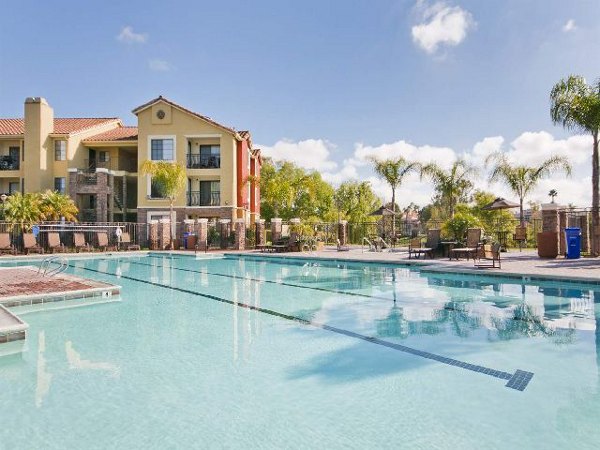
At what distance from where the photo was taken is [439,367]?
4.88 m

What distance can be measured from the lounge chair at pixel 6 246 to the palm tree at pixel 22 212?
1324 millimetres

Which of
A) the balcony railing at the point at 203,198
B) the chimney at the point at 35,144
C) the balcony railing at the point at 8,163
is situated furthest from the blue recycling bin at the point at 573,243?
the balcony railing at the point at 8,163

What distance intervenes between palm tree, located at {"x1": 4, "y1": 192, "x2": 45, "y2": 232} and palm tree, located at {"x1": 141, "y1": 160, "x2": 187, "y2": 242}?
6.35 meters

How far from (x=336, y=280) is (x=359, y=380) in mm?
7923

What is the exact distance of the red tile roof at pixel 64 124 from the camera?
2959 centimetres

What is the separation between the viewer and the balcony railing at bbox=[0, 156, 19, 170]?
29.3 m

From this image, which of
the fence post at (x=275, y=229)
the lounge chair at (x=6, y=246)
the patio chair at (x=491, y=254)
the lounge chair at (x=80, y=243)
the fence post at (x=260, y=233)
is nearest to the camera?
the patio chair at (x=491, y=254)

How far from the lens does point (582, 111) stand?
1554 centimetres

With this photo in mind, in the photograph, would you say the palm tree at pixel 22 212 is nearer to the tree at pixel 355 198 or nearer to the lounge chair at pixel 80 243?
the lounge chair at pixel 80 243

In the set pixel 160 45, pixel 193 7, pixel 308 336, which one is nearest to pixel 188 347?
pixel 308 336

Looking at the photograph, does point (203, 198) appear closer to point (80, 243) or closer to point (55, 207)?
point (80, 243)

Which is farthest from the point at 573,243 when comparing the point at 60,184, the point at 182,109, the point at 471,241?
the point at 60,184

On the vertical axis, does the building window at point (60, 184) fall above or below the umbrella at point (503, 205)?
above

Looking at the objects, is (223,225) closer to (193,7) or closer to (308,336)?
(193,7)
